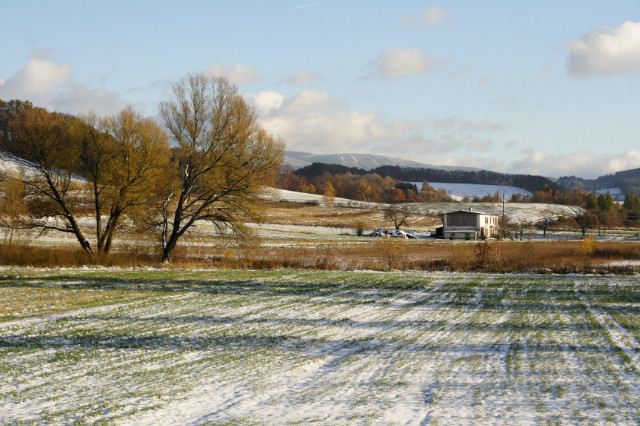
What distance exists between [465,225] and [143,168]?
69078mm

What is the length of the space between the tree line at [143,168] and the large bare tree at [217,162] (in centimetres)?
7

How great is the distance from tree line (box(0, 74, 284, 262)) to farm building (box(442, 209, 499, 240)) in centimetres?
6234

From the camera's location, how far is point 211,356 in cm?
1100

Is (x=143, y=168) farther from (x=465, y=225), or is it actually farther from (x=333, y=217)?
(x=333, y=217)

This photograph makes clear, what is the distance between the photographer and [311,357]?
36.7ft

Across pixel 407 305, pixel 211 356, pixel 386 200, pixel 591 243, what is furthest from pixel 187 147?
pixel 386 200

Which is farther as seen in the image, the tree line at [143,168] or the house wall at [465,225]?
the house wall at [465,225]

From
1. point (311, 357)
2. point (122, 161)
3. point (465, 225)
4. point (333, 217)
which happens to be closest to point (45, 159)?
point (122, 161)

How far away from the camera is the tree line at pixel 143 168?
1332 inches

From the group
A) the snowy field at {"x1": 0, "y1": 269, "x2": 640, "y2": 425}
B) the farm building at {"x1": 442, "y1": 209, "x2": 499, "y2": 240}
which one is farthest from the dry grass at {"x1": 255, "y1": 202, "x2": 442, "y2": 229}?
the snowy field at {"x1": 0, "y1": 269, "x2": 640, "y2": 425}

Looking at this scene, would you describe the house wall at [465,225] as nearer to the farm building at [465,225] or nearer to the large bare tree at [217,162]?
the farm building at [465,225]

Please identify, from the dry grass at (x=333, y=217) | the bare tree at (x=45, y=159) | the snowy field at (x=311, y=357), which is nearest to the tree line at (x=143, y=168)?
the bare tree at (x=45, y=159)

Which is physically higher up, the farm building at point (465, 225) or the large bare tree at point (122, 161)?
the large bare tree at point (122, 161)

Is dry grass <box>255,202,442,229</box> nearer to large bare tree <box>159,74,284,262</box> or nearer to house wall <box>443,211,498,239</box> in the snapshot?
house wall <box>443,211,498,239</box>
